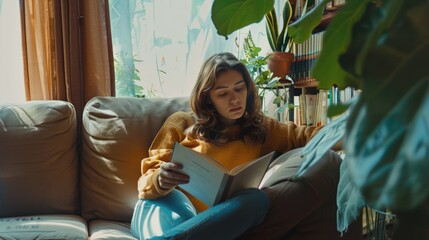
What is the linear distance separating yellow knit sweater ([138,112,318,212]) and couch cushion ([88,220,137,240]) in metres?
0.23

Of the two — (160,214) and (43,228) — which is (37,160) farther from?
(160,214)

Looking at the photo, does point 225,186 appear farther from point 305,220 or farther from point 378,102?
point 378,102

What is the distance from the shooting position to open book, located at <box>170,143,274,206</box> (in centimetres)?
123

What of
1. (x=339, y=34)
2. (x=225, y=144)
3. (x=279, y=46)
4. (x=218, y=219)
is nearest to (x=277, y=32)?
(x=279, y=46)

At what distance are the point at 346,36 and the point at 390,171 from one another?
0.30m

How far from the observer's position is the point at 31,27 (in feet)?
7.05

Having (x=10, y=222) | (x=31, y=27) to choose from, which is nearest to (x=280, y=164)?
(x=10, y=222)

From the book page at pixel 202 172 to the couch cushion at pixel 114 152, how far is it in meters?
0.54

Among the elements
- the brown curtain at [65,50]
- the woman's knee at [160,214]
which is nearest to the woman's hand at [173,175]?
the woman's knee at [160,214]

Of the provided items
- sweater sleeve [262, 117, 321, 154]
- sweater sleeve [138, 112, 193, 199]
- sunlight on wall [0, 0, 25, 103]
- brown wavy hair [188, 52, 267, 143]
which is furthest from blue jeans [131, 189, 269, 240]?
sunlight on wall [0, 0, 25, 103]

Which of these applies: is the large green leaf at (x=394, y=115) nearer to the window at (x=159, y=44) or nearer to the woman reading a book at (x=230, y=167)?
the woman reading a book at (x=230, y=167)

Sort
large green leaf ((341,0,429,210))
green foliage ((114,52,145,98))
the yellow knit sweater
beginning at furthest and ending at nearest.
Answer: green foliage ((114,52,145,98)), the yellow knit sweater, large green leaf ((341,0,429,210))

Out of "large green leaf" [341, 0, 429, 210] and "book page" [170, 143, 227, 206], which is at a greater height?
"large green leaf" [341, 0, 429, 210]

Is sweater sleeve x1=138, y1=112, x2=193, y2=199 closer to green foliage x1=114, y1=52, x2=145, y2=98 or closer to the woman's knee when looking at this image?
the woman's knee
